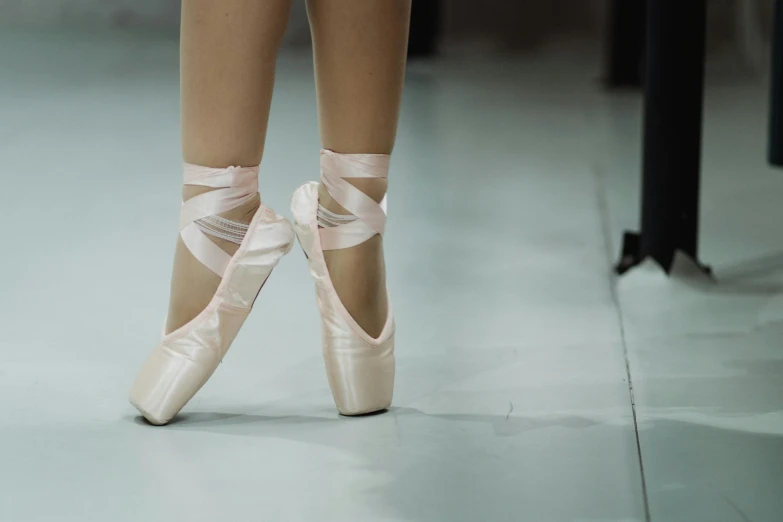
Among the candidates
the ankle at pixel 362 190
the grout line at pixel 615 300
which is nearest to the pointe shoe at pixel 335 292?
the ankle at pixel 362 190

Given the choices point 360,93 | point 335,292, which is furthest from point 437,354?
point 360,93

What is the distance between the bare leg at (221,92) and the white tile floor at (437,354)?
0.15 m

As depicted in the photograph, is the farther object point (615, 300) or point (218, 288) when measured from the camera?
point (615, 300)

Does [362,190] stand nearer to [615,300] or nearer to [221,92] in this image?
[221,92]

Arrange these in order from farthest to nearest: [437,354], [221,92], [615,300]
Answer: [615,300], [437,354], [221,92]

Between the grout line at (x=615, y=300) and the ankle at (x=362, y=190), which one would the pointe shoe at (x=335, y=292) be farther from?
the grout line at (x=615, y=300)

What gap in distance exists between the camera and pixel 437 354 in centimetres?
132

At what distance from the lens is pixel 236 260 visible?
106 cm

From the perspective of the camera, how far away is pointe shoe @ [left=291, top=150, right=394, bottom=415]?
3.57 ft

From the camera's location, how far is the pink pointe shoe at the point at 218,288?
1.05 m

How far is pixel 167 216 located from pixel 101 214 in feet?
0.38

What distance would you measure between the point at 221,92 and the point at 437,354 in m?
0.44

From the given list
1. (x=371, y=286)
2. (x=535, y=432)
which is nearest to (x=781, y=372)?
(x=535, y=432)

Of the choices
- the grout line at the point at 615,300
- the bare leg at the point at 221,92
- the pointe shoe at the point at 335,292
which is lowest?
the grout line at the point at 615,300
